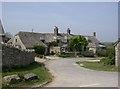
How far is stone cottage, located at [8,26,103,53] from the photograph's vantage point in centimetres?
6456

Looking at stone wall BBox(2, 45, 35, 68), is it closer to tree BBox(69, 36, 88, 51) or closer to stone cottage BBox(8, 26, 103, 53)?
stone cottage BBox(8, 26, 103, 53)

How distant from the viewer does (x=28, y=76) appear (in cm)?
2088

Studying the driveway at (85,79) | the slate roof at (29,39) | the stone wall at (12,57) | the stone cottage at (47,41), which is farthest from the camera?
the stone cottage at (47,41)

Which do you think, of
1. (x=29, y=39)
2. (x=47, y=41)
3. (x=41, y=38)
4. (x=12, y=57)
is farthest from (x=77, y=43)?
(x=12, y=57)

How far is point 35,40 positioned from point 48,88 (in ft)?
165

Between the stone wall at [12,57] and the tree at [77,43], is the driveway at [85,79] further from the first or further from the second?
the tree at [77,43]

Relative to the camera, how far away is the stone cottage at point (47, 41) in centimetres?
6456

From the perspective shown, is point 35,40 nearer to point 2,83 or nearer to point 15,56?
point 15,56

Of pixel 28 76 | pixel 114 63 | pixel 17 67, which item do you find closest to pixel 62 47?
pixel 114 63

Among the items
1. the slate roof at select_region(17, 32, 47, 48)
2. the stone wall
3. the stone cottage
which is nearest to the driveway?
the stone wall

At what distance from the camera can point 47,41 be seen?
7506 centimetres

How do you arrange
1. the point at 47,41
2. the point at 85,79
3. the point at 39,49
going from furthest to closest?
the point at 47,41, the point at 39,49, the point at 85,79

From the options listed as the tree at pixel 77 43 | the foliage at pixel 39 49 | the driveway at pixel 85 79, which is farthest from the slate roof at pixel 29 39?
the driveway at pixel 85 79

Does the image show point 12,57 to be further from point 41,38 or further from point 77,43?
point 41,38
